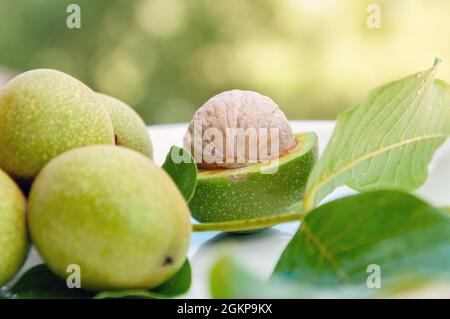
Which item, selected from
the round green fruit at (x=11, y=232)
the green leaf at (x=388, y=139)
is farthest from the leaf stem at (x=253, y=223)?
the round green fruit at (x=11, y=232)

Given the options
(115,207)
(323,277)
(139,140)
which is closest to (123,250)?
(115,207)

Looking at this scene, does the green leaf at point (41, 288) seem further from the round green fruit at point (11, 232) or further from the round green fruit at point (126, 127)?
the round green fruit at point (126, 127)

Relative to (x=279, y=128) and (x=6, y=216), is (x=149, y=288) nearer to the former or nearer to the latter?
(x=6, y=216)

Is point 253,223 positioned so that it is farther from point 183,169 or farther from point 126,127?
point 126,127
